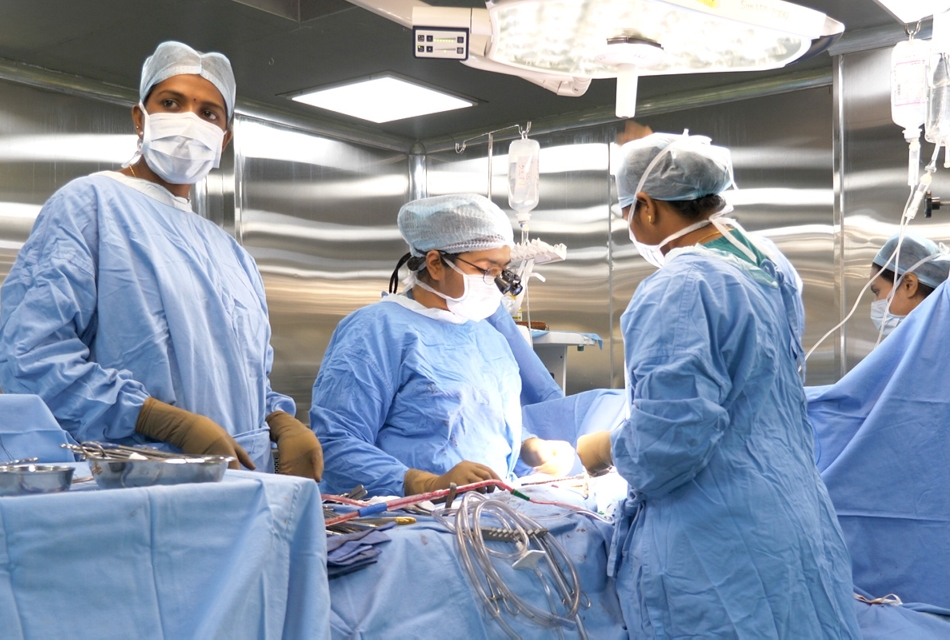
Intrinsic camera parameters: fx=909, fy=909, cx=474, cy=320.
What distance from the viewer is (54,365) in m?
1.50

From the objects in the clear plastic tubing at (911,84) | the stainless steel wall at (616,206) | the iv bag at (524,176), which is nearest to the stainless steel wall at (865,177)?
the stainless steel wall at (616,206)

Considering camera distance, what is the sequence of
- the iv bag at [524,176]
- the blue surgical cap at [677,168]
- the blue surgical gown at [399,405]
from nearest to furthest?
the blue surgical cap at [677,168]
the blue surgical gown at [399,405]
the iv bag at [524,176]

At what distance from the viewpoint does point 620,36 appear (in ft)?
5.25

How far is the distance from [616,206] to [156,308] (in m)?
2.88

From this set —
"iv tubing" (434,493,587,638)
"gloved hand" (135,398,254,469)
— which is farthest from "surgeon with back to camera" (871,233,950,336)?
"gloved hand" (135,398,254,469)

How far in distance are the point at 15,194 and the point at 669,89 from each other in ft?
8.82

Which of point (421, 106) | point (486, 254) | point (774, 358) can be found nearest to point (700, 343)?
point (774, 358)

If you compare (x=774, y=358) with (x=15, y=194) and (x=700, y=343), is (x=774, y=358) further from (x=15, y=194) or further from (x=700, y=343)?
(x=15, y=194)

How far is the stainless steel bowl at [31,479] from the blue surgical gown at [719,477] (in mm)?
909

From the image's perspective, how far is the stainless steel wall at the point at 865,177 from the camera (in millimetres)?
3424

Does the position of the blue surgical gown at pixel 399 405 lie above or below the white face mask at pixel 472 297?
below

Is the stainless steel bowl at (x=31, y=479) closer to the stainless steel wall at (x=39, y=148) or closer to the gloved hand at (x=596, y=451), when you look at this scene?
the gloved hand at (x=596, y=451)

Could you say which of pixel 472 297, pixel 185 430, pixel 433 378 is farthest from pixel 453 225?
pixel 185 430

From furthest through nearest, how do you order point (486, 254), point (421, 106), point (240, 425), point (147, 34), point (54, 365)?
point (421, 106) < point (147, 34) < point (486, 254) < point (240, 425) < point (54, 365)
